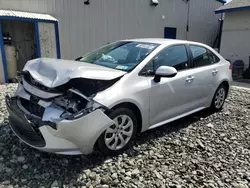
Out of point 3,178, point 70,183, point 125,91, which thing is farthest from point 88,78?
point 3,178

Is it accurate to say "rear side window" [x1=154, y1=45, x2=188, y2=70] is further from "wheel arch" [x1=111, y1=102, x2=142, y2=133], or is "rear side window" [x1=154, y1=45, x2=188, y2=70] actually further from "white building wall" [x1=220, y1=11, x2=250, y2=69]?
"white building wall" [x1=220, y1=11, x2=250, y2=69]

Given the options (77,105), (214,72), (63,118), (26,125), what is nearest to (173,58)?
(214,72)

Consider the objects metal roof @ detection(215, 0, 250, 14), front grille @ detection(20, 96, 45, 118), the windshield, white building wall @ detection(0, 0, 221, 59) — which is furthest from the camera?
metal roof @ detection(215, 0, 250, 14)

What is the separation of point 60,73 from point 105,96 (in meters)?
0.59

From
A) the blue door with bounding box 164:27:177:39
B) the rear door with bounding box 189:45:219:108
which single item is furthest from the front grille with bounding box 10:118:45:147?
the blue door with bounding box 164:27:177:39

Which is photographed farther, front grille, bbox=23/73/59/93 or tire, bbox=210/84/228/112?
tire, bbox=210/84/228/112

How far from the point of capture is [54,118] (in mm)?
2465

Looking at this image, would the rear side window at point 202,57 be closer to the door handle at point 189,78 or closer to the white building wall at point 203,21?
the door handle at point 189,78

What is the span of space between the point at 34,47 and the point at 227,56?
9.34 m

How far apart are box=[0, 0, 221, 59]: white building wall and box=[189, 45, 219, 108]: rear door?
18.4 ft

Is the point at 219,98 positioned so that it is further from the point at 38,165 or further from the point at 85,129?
the point at 38,165

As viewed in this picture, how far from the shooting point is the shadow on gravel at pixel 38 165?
253cm

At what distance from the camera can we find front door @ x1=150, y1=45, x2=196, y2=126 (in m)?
3.34

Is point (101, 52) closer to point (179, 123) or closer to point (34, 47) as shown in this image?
point (179, 123)
